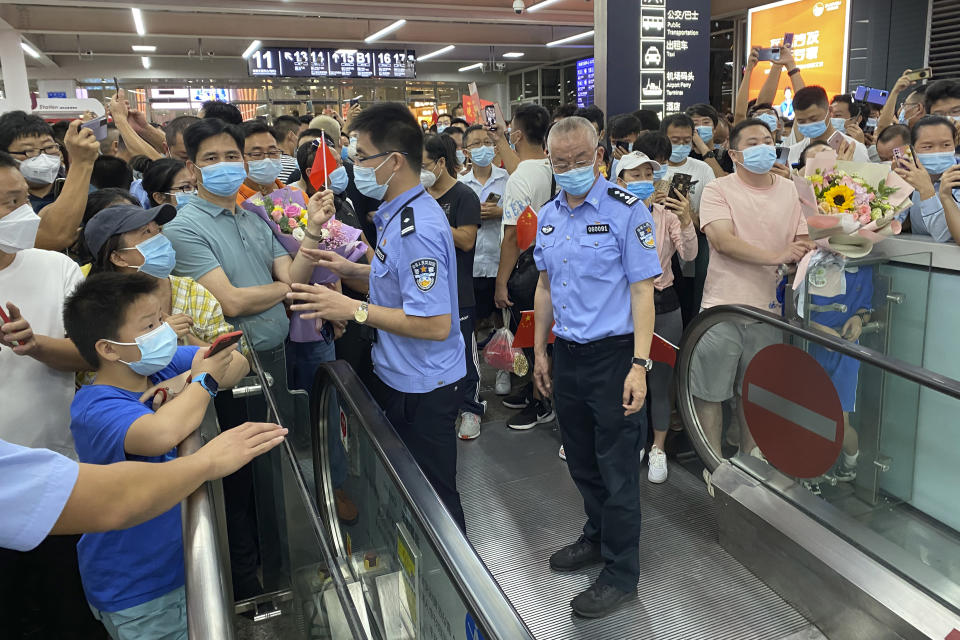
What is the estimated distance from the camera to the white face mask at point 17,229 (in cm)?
192

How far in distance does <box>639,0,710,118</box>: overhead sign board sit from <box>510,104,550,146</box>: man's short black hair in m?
2.21

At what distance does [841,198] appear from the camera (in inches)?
111

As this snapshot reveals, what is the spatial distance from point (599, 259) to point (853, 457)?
130 cm

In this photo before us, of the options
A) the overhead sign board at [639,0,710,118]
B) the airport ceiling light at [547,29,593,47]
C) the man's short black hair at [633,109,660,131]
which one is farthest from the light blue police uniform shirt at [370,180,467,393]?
the airport ceiling light at [547,29,593,47]

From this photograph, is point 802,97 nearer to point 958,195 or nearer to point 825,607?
point 958,195

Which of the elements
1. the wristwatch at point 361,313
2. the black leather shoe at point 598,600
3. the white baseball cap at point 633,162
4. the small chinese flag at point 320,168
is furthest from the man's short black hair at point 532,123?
the black leather shoe at point 598,600

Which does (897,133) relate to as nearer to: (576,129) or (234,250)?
(576,129)

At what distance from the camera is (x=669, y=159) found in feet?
13.7

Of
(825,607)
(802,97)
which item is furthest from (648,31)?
(825,607)

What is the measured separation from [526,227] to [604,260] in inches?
53.4

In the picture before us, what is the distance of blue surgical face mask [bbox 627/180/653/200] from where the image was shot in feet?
10.6

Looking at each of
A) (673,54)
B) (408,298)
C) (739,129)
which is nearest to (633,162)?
(739,129)

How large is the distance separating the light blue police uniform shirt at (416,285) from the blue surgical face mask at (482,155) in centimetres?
241

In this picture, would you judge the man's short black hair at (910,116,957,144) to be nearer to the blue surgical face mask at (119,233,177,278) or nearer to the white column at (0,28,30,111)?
the blue surgical face mask at (119,233,177,278)
